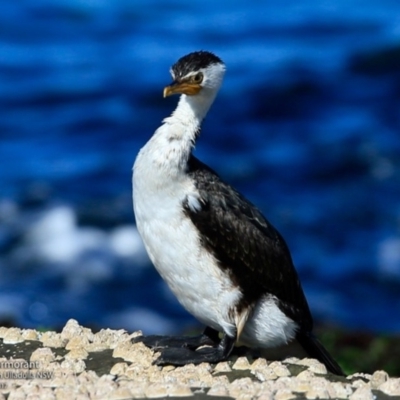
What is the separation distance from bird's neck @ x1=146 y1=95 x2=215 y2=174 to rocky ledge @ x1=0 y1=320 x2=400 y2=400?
1.09m

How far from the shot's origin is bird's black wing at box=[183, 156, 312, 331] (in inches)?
263

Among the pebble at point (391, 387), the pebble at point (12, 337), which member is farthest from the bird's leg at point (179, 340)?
the pebble at point (391, 387)

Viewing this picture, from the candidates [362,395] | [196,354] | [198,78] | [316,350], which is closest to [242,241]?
[196,354]

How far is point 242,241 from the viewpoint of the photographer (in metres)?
6.77

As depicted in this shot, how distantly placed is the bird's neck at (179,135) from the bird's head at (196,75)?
62 mm

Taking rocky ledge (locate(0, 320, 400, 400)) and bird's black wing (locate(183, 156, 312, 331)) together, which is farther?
bird's black wing (locate(183, 156, 312, 331))

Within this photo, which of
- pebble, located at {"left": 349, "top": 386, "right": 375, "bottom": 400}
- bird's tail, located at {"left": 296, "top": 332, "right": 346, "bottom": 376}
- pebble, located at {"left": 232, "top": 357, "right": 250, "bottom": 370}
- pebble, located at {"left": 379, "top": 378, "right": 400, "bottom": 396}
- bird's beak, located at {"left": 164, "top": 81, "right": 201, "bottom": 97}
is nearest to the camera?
pebble, located at {"left": 349, "top": 386, "right": 375, "bottom": 400}

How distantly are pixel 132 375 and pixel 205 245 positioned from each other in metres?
0.96

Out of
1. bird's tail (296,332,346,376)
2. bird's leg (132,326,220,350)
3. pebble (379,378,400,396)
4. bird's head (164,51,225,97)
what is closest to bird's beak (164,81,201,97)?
bird's head (164,51,225,97)

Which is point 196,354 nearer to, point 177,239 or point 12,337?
point 177,239

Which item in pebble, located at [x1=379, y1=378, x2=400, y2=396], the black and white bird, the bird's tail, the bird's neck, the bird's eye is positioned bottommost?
pebble, located at [x1=379, y1=378, x2=400, y2=396]

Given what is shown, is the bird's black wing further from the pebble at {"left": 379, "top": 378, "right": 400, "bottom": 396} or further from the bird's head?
the pebble at {"left": 379, "top": 378, "right": 400, "bottom": 396}

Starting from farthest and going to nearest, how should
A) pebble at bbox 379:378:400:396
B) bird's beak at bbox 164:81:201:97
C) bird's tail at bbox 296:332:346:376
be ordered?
bird's tail at bbox 296:332:346:376 < bird's beak at bbox 164:81:201:97 < pebble at bbox 379:378:400:396

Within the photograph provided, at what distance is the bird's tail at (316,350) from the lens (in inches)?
277
